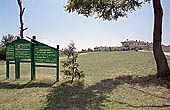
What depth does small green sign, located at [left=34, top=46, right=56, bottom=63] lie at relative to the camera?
9.60 m

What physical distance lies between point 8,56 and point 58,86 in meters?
4.12

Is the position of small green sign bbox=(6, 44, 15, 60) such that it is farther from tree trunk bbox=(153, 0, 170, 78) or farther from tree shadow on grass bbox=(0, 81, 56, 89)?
tree trunk bbox=(153, 0, 170, 78)

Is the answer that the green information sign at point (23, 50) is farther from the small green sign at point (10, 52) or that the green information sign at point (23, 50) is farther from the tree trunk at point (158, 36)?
the tree trunk at point (158, 36)

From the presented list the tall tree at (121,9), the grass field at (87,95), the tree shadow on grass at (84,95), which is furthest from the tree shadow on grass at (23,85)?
the tall tree at (121,9)

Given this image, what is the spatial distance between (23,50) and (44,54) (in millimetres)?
1313

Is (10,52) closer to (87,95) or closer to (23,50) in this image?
(23,50)

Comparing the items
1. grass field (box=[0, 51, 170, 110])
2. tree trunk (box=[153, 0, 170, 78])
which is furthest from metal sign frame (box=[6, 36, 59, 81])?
tree trunk (box=[153, 0, 170, 78])

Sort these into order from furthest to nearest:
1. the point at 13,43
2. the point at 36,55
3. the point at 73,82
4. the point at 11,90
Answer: the point at 13,43 < the point at 36,55 < the point at 73,82 < the point at 11,90

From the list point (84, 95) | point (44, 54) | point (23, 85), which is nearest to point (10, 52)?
point (44, 54)

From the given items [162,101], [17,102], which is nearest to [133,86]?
[162,101]

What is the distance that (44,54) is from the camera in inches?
385

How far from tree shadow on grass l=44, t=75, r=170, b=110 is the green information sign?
2.80 m

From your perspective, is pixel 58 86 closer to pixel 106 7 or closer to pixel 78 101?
pixel 78 101

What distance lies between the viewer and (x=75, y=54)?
8992 mm
